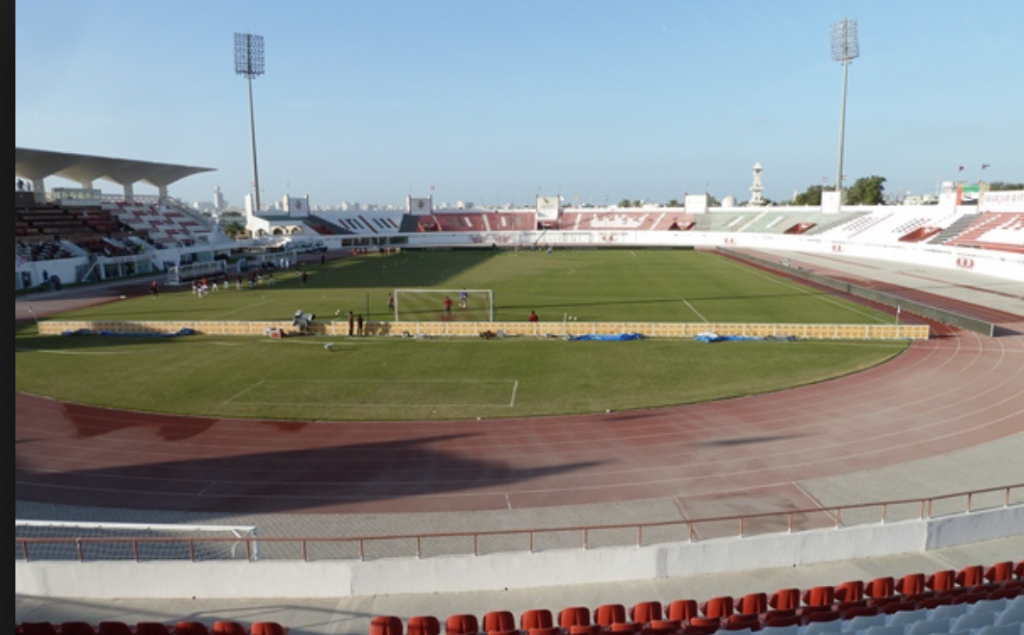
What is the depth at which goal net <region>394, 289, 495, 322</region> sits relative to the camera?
34125mm

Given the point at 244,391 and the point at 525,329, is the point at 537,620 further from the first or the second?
the point at 525,329

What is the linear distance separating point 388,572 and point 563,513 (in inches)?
174

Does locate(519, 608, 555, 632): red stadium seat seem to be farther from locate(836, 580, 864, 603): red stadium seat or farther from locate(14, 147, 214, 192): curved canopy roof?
locate(14, 147, 214, 192): curved canopy roof

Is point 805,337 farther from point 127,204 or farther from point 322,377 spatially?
point 127,204

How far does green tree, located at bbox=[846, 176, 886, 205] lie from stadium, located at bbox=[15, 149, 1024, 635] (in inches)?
3748

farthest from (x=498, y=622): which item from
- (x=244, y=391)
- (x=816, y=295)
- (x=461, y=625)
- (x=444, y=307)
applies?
(x=816, y=295)

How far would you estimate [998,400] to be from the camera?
1988 cm

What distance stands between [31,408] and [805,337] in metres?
30.9

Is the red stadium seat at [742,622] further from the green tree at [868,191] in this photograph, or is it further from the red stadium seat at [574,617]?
the green tree at [868,191]

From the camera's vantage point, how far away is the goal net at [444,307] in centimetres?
3412

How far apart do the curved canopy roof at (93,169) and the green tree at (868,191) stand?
110 meters

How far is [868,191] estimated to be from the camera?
11425 centimetres

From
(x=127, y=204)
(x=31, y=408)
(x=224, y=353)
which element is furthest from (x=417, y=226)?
(x=31, y=408)

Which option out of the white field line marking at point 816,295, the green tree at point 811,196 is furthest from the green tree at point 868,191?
the white field line marking at point 816,295
